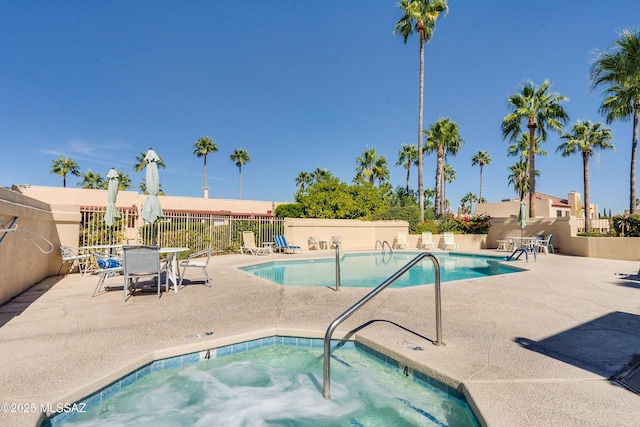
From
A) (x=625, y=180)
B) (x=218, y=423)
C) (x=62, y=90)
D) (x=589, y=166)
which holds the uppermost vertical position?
(x=62, y=90)

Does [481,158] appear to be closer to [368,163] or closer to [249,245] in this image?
[368,163]

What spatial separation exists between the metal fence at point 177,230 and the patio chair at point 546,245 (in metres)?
12.8

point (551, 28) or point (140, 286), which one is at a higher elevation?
point (551, 28)

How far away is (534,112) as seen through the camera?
1914 cm

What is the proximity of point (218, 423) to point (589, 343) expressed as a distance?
4038 mm

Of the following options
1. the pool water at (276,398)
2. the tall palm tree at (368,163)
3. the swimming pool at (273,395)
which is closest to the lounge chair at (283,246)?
the swimming pool at (273,395)

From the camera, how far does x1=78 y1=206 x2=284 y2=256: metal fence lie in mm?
10304

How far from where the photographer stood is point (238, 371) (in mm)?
3381

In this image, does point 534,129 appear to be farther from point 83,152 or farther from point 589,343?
point 83,152

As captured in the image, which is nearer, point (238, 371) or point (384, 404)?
point (384, 404)

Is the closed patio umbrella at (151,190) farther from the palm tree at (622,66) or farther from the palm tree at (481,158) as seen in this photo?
the palm tree at (481,158)

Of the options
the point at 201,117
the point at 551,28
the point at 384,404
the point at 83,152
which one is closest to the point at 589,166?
the point at 551,28

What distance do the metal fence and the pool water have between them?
7.51 m

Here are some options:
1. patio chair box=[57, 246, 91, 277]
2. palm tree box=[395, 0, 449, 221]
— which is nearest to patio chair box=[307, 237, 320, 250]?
palm tree box=[395, 0, 449, 221]
